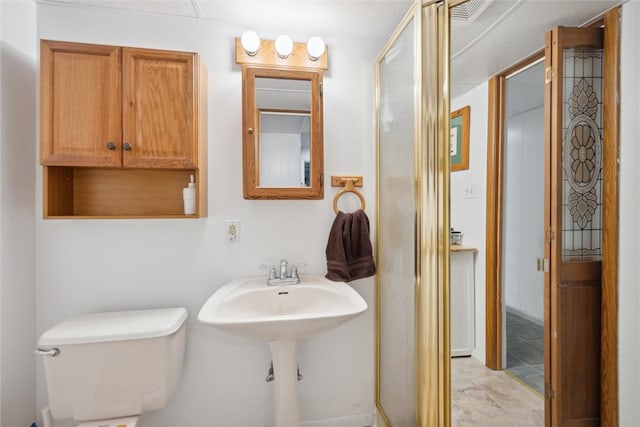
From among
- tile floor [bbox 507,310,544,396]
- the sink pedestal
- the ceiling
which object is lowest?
the sink pedestal

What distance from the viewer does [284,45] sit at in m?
1.46

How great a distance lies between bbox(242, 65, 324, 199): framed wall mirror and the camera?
4.88ft

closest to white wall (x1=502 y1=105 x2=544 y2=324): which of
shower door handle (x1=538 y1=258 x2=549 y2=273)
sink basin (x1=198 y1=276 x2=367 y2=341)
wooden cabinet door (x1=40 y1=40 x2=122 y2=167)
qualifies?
shower door handle (x1=538 y1=258 x2=549 y2=273)

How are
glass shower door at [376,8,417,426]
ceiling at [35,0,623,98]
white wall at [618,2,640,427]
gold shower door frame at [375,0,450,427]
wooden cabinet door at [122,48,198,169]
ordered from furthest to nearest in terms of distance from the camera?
1. wooden cabinet door at [122,48,198,169]
2. glass shower door at [376,8,417,426]
3. gold shower door frame at [375,0,450,427]
4. ceiling at [35,0,623,98]
5. white wall at [618,2,640,427]

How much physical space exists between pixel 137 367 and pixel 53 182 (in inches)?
35.7

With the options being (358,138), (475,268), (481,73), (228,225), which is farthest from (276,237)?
(481,73)

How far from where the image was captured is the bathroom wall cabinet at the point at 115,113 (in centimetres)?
129

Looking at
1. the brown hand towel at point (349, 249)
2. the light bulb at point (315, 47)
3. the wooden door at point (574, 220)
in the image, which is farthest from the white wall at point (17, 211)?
the wooden door at point (574, 220)

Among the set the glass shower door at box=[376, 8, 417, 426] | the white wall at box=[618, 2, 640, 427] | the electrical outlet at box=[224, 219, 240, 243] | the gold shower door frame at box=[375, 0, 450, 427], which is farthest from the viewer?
the electrical outlet at box=[224, 219, 240, 243]

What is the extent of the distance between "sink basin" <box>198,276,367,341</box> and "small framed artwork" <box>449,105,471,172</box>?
0.67 meters

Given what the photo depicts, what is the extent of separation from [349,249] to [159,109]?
1129 millimetres

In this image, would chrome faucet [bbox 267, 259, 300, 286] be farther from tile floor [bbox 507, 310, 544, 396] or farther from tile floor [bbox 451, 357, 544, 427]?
tile floor [bbox 507, 310, 544, 396]

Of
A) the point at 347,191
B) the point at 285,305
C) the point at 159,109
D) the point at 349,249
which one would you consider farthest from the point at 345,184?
the point at 159,109

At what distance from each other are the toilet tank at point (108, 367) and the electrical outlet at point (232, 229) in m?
0.46
